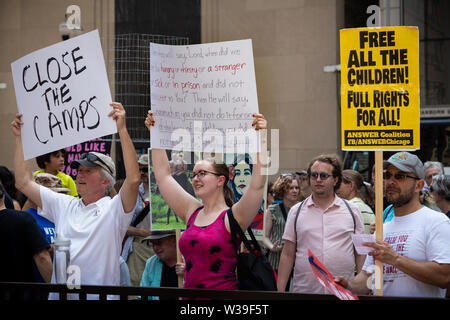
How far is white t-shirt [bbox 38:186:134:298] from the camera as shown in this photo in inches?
132

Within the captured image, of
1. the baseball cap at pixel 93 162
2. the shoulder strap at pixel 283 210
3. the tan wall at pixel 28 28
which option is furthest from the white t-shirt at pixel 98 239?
the tan wall at pixel 28 28

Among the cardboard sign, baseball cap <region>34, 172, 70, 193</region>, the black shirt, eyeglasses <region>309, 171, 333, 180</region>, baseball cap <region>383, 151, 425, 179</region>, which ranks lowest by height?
the black shirt

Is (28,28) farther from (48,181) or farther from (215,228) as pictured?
(215,228)

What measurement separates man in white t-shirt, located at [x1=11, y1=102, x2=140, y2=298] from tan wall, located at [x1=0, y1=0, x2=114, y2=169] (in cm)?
245

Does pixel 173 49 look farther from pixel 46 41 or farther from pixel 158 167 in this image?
pixel 46 41

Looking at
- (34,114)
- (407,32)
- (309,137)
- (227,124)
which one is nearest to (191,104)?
(227,124)

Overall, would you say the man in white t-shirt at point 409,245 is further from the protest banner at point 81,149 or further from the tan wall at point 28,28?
the tan wall at point 28,28

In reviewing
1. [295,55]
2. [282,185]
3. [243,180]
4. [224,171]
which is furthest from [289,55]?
[224,171]

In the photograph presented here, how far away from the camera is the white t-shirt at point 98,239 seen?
335 centimetres

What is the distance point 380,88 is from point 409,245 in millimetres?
821

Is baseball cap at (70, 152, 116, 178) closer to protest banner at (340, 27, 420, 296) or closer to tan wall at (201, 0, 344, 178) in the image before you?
protest banner at (340, 27, 420, 296)

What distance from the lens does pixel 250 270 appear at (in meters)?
3.01

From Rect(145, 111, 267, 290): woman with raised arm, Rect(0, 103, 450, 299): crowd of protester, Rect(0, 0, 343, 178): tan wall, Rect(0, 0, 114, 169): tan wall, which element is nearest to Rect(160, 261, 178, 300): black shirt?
Rect(0, 103, 450, 299): crowd of protester

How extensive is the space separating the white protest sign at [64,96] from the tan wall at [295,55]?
1963mm
